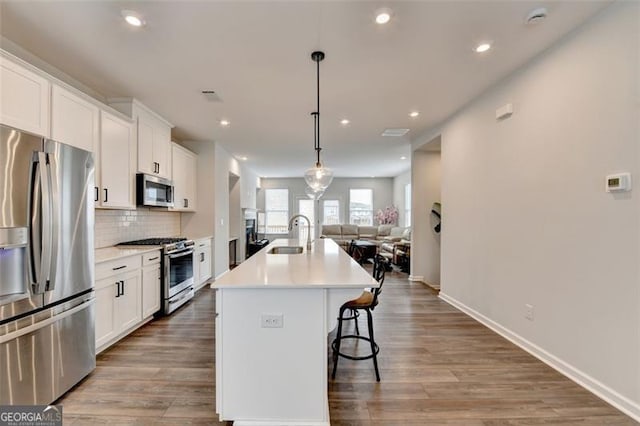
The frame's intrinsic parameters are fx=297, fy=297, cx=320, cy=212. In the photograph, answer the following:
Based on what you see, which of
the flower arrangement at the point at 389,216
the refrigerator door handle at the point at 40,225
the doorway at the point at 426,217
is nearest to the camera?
the refrigerator door handle at the point at 40,225

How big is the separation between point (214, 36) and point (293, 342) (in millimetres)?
2293

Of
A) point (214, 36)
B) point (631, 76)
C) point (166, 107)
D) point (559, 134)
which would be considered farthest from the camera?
point (166, 107)

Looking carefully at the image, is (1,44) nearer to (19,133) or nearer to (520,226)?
(19,133)

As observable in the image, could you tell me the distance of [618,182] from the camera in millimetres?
1948

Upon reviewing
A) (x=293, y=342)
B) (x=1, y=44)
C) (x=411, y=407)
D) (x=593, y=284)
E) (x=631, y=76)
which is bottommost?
(x=411, y=407)

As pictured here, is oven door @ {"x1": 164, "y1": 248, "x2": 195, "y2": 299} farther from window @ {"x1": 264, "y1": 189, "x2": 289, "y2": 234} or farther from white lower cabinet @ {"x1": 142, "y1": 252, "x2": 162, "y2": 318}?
window @ {"x1": 264, "y1": 189, "x2": 289, "y2": 234}

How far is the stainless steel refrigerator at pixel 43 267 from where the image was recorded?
67.2 inches

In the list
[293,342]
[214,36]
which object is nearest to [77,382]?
[293,342]

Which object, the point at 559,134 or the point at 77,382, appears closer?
the point at 77,382

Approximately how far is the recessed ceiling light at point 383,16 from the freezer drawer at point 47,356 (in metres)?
2.96

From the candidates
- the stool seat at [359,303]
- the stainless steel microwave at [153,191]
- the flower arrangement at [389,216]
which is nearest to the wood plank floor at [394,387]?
the stool seat at [359,303]

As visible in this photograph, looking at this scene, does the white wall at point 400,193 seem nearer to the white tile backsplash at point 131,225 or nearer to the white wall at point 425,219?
the white wall at point 425,219

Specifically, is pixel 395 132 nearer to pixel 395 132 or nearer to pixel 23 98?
pixel 395 132

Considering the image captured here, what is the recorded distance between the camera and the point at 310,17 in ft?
6.84
